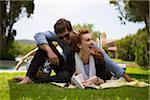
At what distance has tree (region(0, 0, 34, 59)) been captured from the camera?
12.0m

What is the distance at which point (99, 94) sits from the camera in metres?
3.17

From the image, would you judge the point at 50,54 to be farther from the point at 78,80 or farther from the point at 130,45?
the point at 130,45

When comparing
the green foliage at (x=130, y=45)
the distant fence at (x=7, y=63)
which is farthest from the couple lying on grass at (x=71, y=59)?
the green foliage at (x=130, y=45)

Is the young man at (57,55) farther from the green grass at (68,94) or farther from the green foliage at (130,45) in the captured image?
the green foliage at (130,45)

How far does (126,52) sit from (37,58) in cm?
1923

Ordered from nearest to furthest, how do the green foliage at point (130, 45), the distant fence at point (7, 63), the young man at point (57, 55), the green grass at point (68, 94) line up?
the green grass at point (68, 94)
the young man at point (57, 55)
the distant fence at point (7, 63)
the green foliage at point (130, 45)

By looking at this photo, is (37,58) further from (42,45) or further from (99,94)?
(99,94)

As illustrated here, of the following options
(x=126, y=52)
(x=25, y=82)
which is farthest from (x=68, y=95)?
(x=126, y=52)

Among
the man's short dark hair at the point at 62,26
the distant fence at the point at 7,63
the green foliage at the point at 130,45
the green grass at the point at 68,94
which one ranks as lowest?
the green foliage at the point at 130,45

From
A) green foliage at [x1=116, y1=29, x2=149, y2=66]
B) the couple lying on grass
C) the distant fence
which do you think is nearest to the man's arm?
the couple lying on grass

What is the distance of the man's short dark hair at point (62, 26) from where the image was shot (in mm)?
4141

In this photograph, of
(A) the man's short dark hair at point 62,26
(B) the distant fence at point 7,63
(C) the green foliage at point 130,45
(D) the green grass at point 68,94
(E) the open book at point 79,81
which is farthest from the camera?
(C) the green foliage at point 130,45

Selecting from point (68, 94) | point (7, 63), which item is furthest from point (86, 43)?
point (7, 63)

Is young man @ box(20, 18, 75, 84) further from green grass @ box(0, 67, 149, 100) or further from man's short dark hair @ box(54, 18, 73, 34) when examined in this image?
green grass @ box(0, 67, 149, 100)
